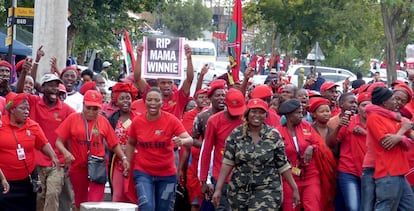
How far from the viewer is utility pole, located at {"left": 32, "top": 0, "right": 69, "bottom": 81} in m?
17.1

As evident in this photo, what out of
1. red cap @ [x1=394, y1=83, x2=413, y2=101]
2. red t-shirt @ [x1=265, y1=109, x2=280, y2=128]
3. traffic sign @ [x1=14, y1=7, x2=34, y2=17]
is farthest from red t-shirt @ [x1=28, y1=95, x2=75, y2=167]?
traffic sign @ [x1=14, y1=7, x2=34, y2=17]

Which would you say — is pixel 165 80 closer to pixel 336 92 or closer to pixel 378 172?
pixel 336 92

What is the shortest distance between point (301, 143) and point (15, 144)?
3124 mm

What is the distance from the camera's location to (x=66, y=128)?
37.6ft

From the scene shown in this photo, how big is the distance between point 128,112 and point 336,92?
9.52ft

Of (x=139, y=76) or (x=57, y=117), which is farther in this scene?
(x=139, y=76)

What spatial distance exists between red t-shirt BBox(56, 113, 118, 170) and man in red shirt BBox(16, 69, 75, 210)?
0.27m

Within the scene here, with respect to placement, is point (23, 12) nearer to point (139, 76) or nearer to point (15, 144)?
point (139, 76)

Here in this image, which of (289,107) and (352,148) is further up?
(289,107)

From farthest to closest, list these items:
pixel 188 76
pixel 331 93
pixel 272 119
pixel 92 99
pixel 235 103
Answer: pixel 331 93 < pixel 188 76 < pixel 92 99 < pixel 272 119 < pixel 235 103

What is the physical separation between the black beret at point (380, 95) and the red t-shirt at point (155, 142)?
82.7 inches

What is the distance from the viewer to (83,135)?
37.8 ft

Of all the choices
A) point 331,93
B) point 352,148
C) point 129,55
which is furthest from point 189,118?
point 129,55

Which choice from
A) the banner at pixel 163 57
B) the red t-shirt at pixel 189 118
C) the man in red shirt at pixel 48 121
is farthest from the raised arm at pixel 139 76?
the man in red shirt at pixel 48 121
